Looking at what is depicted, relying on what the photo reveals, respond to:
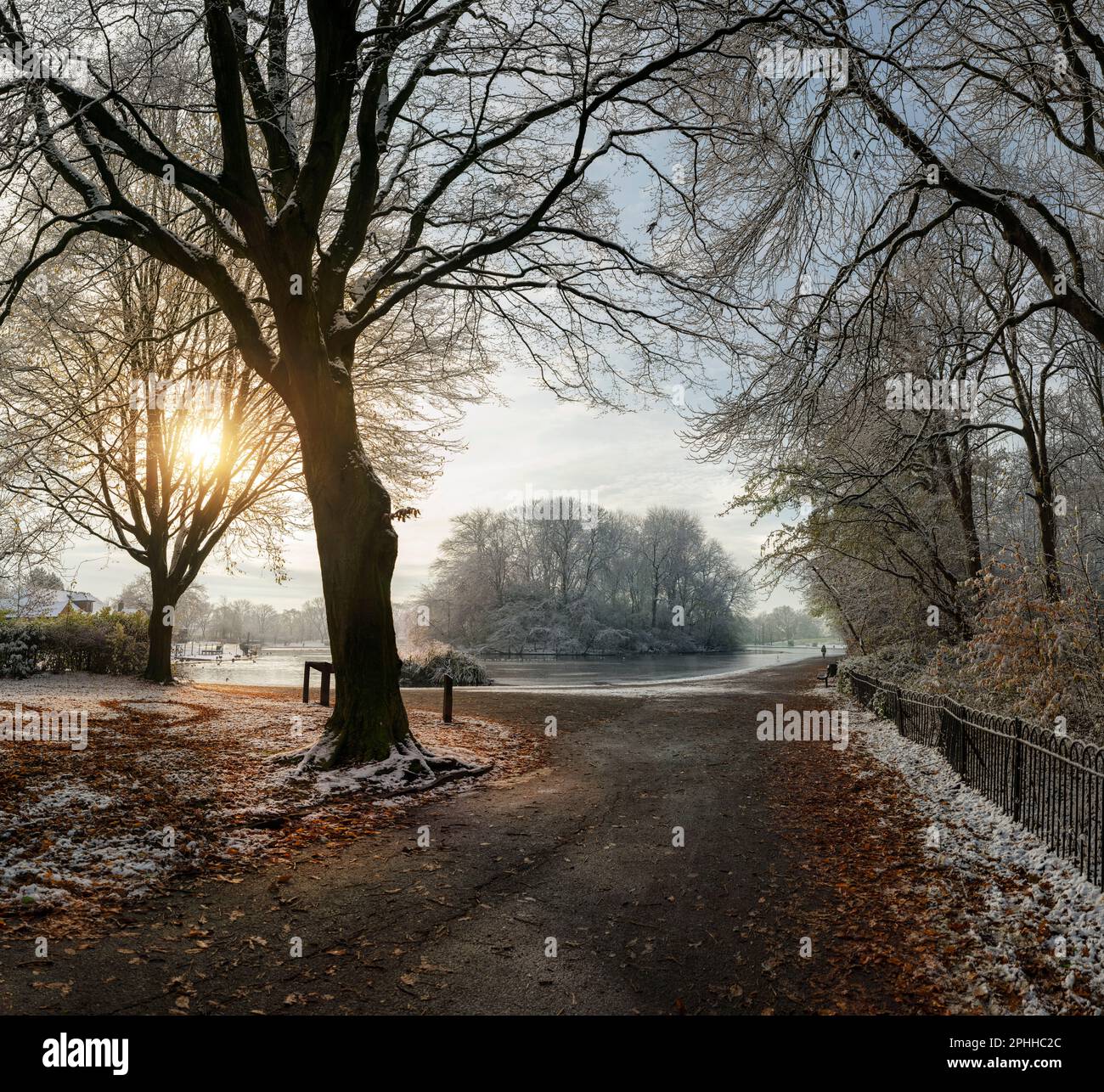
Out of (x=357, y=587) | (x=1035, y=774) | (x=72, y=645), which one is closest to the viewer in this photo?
(x=1035, y=774)

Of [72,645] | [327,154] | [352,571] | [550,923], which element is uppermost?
[327,154]

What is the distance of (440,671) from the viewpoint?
980 inches

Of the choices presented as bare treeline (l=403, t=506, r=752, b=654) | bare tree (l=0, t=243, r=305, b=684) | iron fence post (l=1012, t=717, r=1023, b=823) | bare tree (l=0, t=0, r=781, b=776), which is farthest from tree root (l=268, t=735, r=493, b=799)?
bare treeline (l=403, t=506, r=752, b=654)

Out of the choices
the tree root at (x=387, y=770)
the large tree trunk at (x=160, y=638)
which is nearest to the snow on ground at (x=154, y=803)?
the tree root at (x=387, y=770)

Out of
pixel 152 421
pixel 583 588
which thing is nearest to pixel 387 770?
pixel 152 421

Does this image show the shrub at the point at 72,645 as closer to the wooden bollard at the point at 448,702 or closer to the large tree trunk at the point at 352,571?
the wooden bollard at the point at 448,702

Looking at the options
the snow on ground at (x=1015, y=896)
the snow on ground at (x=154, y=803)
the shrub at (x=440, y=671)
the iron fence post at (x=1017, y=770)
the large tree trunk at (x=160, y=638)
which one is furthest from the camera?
the shrub at (x=440, y=671)

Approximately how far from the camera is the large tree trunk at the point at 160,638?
19.3m

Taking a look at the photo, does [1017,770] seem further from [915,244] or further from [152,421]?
[152,421]

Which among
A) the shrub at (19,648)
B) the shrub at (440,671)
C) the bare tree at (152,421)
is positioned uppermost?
the bare tree at (152,421)

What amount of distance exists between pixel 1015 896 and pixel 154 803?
7472mm

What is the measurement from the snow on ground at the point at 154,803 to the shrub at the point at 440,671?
477 inches

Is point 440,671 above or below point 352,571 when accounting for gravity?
below
